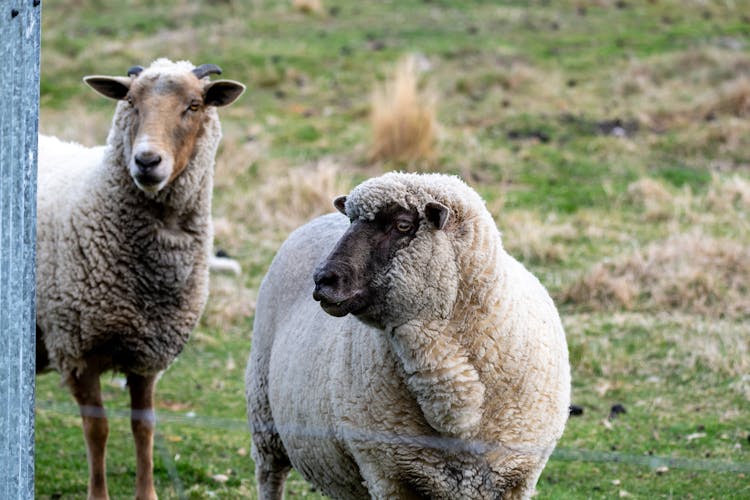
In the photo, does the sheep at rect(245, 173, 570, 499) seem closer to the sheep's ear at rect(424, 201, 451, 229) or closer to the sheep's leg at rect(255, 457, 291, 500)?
the sheep's ear at rect(424, 201, 451, 229)

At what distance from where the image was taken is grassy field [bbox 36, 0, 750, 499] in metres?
6.37

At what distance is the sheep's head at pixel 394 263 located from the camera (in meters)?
3.43

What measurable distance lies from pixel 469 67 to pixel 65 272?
11628mm

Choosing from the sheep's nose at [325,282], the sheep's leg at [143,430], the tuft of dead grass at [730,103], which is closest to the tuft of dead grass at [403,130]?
the tuft of dead grass at [730,103]

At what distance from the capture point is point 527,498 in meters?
3.77

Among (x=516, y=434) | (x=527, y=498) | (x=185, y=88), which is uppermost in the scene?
(x=185, y=88)

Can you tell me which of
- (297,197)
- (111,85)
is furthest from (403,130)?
(111,85)

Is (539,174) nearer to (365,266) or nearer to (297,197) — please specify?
(297,197)

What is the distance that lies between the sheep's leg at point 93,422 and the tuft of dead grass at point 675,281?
4335 millimetres

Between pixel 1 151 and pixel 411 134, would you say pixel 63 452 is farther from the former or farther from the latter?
pixel 411 134

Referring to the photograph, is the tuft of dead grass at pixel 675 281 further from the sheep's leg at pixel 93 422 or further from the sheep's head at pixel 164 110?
the sheep's leg at pixel 93 422

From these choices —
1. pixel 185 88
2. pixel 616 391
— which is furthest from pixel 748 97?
pixel 185 88

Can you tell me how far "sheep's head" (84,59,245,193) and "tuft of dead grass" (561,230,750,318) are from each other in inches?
155

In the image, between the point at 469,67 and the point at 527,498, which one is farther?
the point at 469,67
